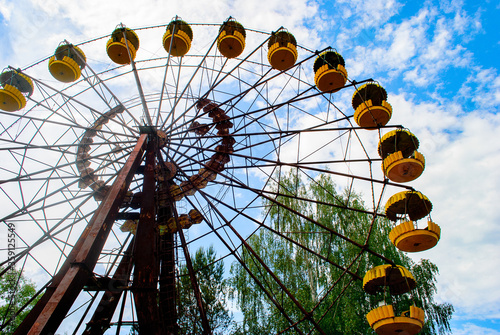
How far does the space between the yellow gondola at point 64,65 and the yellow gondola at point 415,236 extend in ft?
41.0

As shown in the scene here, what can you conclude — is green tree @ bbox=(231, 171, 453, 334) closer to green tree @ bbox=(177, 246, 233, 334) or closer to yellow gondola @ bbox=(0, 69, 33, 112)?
green tree @ bbox=(177, 246, 233, 334)

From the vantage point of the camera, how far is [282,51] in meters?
13.0

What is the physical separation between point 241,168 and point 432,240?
22.8 feet

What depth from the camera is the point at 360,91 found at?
482 inches

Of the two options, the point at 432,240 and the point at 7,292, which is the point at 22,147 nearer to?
the point at 432,240

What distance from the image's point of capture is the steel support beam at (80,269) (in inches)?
216

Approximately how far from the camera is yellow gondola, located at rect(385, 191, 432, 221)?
32.5 ft

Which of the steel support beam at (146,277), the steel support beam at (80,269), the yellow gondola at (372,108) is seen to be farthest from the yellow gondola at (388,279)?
the steel support beam at (80,269)

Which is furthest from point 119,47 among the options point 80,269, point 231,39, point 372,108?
point 80,269

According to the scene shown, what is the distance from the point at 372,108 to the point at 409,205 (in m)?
3.33

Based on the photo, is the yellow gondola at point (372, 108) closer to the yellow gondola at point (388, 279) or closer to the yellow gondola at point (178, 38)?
the yellow gondola at point (388, 279)

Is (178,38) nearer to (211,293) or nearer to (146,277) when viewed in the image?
(146,277)

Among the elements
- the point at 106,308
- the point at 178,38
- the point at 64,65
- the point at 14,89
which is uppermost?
the point at 178,38

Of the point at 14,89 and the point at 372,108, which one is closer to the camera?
the point at 372,108
